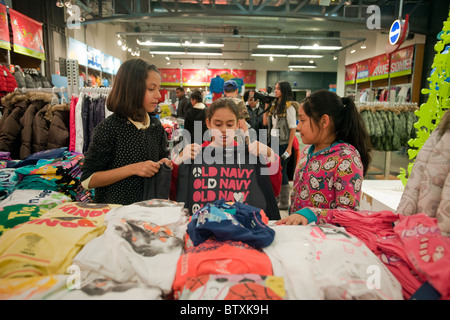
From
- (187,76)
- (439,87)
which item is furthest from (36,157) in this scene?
(187,76)

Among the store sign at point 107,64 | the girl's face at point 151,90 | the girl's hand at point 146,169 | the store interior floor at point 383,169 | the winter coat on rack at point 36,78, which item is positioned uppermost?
the store sign at point 107,64

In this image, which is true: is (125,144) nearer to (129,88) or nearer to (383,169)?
(129,88)

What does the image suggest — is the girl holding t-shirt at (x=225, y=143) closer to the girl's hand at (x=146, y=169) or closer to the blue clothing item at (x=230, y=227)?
the girl's hand at (x=146, y=169)

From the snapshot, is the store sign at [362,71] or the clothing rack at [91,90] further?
the store sign at [362,71]

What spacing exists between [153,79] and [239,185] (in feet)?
2.44

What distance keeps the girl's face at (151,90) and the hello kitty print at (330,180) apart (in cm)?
96

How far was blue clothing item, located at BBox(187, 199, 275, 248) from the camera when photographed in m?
0.87

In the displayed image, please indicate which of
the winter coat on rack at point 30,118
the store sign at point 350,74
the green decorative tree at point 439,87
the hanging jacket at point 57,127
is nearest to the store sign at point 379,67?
the store sign at point 350,74

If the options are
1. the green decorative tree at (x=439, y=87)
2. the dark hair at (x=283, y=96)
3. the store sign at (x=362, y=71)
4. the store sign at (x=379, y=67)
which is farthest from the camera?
the store sign at (x=362, y=71)

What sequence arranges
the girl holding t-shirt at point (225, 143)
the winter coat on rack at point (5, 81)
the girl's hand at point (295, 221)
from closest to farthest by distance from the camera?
the girl's hand at point (295, 221) → the girl holding t-shirt at point (225, 143) → the winter coat on rack at point (5, 81)

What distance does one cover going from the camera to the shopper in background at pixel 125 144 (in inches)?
57.1

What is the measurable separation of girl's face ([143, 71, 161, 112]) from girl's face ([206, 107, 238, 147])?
1.16ft
